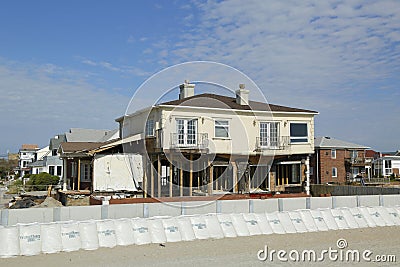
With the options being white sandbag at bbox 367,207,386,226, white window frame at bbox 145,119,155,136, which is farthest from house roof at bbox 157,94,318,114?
white sandbag at bbox 367,207,386,226

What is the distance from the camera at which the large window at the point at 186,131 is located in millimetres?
25500

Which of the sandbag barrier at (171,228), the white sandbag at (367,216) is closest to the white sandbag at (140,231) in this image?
the sandbag barrier at (171,228)

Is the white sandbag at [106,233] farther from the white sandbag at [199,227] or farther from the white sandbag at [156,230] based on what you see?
the white sandbag at [199,227]

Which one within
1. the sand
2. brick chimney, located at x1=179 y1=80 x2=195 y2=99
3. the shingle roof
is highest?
brick chimney, located at x1=179 y1=80 x2=195 y2=99

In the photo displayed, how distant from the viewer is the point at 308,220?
1825 centimetres

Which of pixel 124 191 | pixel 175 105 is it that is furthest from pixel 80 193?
pixel 175 105

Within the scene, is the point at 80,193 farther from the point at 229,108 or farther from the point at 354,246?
the point at 354,246

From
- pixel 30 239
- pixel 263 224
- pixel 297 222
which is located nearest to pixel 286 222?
pixel 297 222

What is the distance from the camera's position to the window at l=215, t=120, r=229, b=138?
27.1m

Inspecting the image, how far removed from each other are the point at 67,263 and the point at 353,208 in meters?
12.4

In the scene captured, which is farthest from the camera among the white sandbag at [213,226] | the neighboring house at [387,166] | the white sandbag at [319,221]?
the neighboring house at [387,166]

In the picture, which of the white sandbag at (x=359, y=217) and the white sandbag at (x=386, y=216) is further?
the white sandbag at (x=386, y=216)

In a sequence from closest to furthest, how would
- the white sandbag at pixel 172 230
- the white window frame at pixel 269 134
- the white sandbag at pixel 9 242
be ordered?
the white sandbag at pixel 9 242 → the white sandbag at pixel 172 230 → the white window frame at pixel 269 134

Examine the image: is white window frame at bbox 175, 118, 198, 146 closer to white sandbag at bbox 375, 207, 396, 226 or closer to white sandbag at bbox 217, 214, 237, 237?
white sandbag at bbox 217, 214, 237, 237
